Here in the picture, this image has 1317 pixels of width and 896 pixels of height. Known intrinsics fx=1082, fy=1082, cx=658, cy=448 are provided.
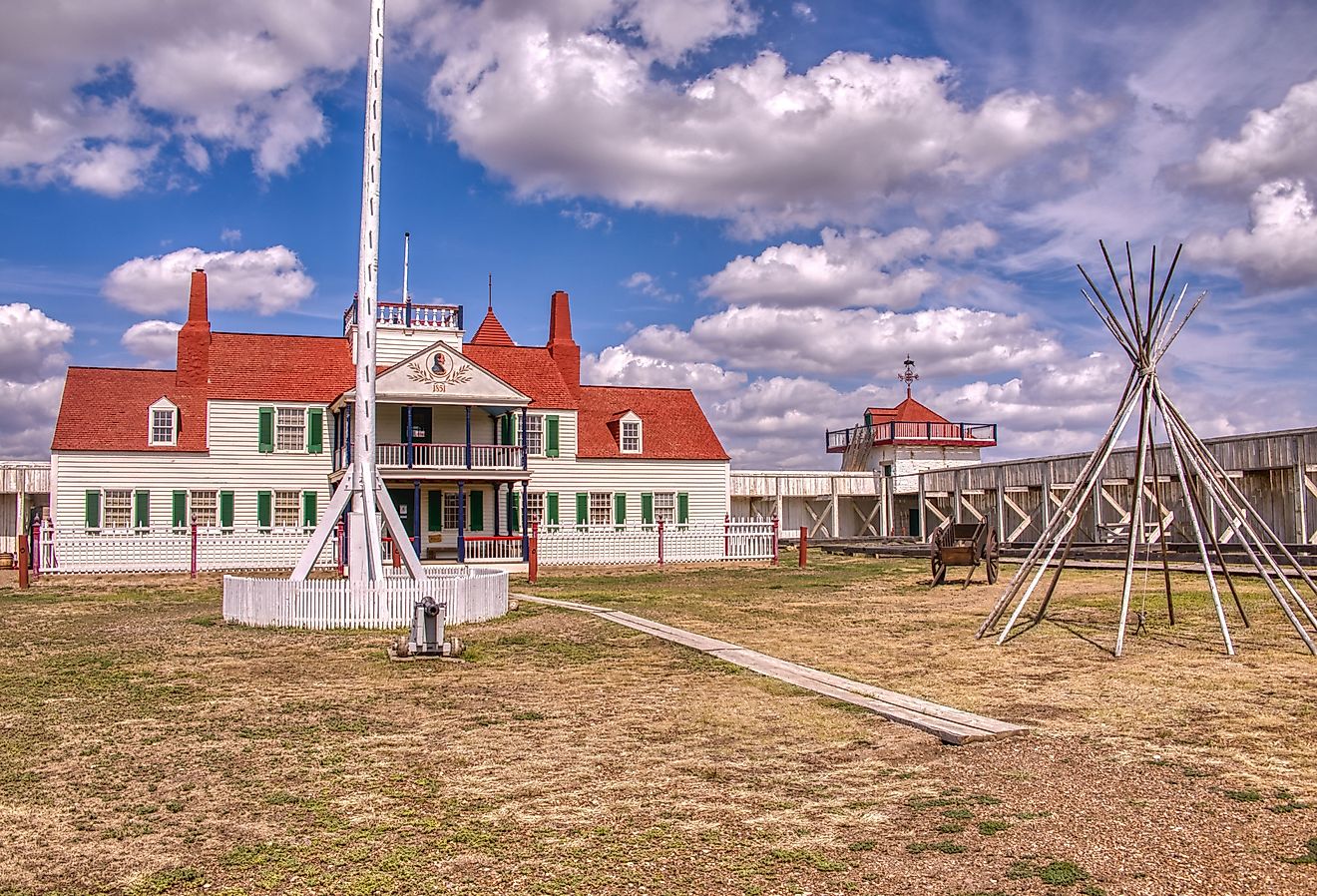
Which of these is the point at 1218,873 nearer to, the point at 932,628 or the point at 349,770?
the point at 349,770

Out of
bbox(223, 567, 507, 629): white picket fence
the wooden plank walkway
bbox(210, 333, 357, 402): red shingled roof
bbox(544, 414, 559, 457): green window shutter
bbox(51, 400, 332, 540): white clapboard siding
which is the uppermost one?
bbox(210, 333, 357, 402): red shingled roof

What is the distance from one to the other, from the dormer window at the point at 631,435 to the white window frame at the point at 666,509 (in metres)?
1.74

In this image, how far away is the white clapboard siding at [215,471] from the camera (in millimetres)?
31922

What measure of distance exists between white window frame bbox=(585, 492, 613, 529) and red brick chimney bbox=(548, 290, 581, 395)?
4.11 meters

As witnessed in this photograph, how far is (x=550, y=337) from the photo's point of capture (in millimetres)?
39594

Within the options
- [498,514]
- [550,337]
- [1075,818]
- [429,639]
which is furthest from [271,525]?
[1075,818]

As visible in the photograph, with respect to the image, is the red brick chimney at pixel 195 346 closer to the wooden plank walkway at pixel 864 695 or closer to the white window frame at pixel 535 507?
the white window frame at pixel 535 507

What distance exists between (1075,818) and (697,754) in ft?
8.42

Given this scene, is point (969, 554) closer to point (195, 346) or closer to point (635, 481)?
point (635, 481)

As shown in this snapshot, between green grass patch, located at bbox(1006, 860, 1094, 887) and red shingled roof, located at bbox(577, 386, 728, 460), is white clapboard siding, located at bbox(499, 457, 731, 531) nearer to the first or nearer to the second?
red shingled roof, located at bbox(577, 386, 728, 460)

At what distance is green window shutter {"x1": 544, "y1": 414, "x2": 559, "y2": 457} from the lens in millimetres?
36312

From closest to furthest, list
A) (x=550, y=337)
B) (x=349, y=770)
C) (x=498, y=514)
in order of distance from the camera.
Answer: (x=349, y=770)
(x=498, y=514)
(x=550, y=337)

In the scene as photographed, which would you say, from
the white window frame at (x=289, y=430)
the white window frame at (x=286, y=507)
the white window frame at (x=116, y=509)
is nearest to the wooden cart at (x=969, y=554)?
the white window frame at (x=286, y=507)

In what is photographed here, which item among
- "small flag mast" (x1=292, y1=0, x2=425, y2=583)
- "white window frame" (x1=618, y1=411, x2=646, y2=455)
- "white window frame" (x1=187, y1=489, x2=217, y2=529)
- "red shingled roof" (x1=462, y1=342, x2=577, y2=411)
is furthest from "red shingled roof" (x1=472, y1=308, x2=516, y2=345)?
"small flag mast" (x1=292, y1=0, x2=425, y2=583)
